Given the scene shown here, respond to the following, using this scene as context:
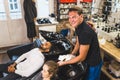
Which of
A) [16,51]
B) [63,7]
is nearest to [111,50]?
[16,51]

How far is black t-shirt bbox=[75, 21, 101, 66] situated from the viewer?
61.1 inches

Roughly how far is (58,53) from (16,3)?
202cm

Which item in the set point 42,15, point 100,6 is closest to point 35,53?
point 100,6

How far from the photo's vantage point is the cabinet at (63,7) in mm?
3451

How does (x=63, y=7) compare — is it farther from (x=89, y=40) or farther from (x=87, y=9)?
(x=89, y=40)

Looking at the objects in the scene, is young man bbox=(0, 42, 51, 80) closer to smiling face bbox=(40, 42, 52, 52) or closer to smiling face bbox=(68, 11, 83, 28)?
smiling face bbox=(40, 42, 52, 52)

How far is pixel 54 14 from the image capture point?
12.1 ft

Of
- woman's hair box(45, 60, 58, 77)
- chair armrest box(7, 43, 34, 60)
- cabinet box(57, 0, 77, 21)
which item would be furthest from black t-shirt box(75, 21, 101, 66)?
cabinet box(57, 0, 77, 21)

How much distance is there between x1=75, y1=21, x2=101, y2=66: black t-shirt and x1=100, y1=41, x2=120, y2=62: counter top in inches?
10.4

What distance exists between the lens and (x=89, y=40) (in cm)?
155

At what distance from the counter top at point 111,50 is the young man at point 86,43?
261 millimetres

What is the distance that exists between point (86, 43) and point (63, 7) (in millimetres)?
2135

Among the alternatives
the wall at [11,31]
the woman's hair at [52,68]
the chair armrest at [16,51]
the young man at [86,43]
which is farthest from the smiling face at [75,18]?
the wall at [11,31]

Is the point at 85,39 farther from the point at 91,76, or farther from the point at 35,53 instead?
the point at 35,53
